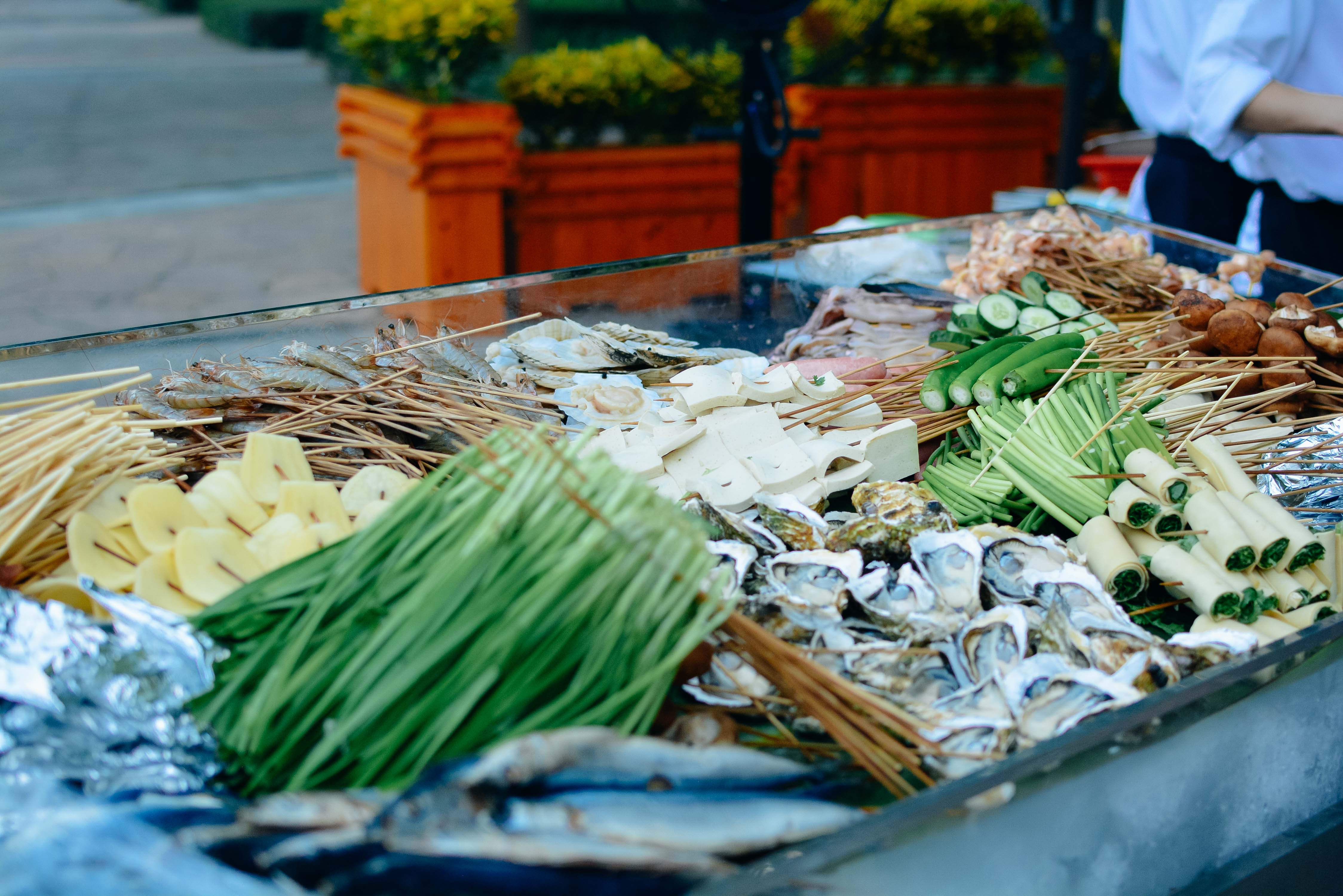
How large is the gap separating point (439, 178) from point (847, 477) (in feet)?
10.9

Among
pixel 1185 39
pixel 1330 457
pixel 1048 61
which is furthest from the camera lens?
pixel 1048 61

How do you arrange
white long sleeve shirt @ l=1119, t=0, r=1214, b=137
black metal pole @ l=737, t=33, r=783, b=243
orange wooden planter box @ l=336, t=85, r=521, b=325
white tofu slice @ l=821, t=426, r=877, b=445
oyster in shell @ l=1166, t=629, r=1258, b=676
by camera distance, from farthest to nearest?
orange wooden planter box @ l=336, t=85, r=521, b=325
black metal pole @ l=737, t=33, r=783, b=243
white long sleeve shirt @ l=1119, t=0, r=1214, b=137
white tofu slice @ l=821, t=426, r=877, b=445
oyster in shell @ l=1166, t=629, r=1258, b=676

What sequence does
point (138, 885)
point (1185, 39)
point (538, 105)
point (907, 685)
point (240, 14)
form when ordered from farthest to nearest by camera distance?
point (240, 14), point (538, 105), point (1185, 39), point (907, 685), point (138, 885)

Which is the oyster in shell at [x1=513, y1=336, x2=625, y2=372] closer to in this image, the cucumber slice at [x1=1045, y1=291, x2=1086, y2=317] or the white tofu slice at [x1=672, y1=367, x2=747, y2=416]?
the white tofu slice at [x1=672, y1=367, x2=747, y2=416]

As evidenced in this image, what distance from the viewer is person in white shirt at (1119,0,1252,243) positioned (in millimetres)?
2916

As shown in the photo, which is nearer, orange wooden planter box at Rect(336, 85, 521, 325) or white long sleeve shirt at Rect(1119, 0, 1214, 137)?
white long sleeve shirt at Rect(1119, 0, 1214, 137)

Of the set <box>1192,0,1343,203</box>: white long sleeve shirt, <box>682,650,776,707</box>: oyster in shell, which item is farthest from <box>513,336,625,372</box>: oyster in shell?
<box>1192,0,1343,203</box>: white long sleeve shirt

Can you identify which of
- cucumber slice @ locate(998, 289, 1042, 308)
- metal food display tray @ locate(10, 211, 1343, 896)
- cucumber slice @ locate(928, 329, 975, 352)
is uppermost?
cucumber slice @ locate(998, 289, 1042, 308)

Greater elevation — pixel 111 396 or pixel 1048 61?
pixel 1048 61

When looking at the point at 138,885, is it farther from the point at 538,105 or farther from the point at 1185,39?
the point at 538,105

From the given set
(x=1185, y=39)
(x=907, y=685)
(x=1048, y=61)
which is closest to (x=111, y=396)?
(x=907, y=685)

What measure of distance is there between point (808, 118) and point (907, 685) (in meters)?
4.66

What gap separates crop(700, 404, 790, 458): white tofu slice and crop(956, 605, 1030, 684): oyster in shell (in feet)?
1.87

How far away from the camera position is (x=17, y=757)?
1.00 m
